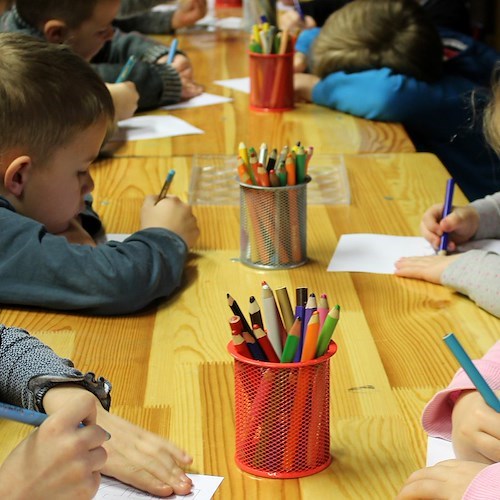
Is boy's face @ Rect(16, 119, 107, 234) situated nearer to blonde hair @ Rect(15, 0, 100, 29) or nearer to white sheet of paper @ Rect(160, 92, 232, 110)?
blonde hair @ Rect(15, 0, 100, 29)

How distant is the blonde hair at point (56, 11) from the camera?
2266 mm

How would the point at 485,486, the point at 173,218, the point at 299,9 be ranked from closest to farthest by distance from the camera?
the point at 485,486
the point at 173,218
the point at 299,9

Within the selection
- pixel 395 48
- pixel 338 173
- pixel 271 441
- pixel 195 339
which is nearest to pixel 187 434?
pixel 271 441

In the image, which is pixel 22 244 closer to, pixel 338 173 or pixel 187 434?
pixel 187 434

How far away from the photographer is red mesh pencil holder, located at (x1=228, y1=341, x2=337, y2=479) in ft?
3.29

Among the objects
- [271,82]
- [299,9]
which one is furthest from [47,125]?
[299,9]

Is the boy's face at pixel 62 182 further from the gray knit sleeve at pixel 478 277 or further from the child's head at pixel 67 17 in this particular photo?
the child's head at pixel 67 17

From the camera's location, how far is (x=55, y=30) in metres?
2.27

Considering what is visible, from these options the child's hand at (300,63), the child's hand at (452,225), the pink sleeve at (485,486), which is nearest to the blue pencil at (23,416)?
the pink sleeve at (485,486)

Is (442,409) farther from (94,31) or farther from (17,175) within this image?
(94,31)

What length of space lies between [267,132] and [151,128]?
0.89 ft

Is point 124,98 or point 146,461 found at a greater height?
point 146,461

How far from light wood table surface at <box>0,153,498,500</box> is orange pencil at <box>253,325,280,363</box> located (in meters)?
0.12

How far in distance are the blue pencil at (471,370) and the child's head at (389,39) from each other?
1.60m
